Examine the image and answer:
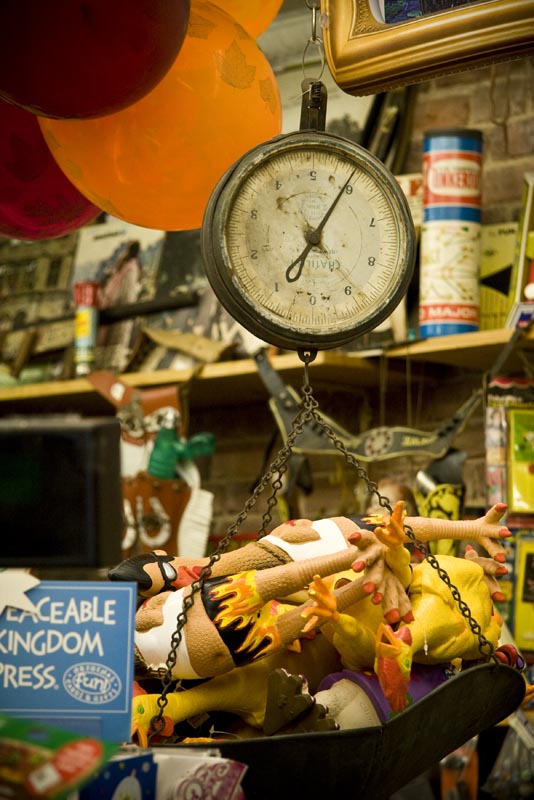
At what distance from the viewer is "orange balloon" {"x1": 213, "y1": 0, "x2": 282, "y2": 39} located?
1.50 meters

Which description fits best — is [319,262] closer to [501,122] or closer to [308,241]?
[308,241]

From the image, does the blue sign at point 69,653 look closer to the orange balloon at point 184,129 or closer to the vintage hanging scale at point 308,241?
the vintage hanging scale at point 308,241

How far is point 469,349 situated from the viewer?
2303mm

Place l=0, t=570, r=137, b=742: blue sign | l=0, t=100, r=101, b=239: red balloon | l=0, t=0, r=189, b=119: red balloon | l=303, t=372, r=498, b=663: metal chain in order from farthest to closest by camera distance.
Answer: l=0, t=100, r=101, b=239: red balloon
l=303, t=372, r=498, b=663: metal chain
l=0, t=0, r=189, b=119: red balloon
l=0, t=570, r=137, b=742: blue sign

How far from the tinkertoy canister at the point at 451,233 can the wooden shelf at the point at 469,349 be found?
4cm

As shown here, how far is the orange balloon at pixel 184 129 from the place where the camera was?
4.47 ft

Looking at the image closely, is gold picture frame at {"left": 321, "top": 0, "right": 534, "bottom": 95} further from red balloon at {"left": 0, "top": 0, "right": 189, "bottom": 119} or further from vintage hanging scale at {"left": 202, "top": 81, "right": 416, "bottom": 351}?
red balloon at {"left": 0, "top": 0, "right": 189, "bottom": 119}

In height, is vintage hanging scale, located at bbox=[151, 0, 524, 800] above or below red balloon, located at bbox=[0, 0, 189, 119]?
below

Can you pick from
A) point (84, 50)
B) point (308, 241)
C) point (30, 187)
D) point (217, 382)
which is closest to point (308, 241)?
point (308, 241)

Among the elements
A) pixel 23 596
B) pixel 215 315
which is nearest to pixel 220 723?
pixel 23 596

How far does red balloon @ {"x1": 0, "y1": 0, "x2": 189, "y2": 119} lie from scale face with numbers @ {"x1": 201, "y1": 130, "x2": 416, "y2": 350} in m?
0.16

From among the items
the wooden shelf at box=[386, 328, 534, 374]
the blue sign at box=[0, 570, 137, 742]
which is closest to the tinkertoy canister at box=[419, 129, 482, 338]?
the wooden shelf at box=[386, 328, 534, 374]

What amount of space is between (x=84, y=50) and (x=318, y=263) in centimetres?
35

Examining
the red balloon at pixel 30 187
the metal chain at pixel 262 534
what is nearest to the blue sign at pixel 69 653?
the metal chain at pixel 262 534
